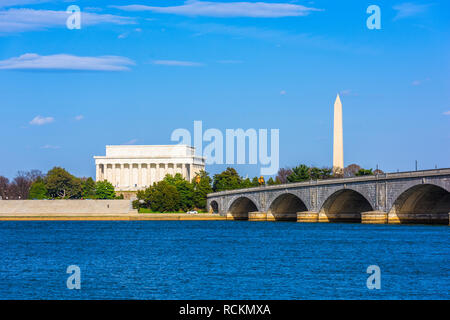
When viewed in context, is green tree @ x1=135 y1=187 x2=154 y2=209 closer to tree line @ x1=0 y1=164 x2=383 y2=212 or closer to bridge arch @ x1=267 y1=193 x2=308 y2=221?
tree line @ x1=0 y1=164 x2=383 y2=212

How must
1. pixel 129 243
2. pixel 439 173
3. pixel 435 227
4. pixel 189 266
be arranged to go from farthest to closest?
pixel 435 227 < pixel 439 173 < pixel 129 243 < pixel 189 266

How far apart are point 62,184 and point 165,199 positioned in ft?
122

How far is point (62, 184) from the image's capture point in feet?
609

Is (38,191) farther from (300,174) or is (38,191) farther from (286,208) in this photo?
(286,208)

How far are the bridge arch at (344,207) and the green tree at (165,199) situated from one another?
53.2 metres

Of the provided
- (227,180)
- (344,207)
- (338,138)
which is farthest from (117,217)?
(344,207)

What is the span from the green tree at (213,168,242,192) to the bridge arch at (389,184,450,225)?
7980 cm

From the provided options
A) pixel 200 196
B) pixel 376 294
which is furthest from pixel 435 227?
pixel 200 196

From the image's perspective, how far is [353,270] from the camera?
4944 cm

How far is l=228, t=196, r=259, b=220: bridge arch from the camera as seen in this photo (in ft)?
479

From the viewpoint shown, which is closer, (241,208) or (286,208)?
(286,208)

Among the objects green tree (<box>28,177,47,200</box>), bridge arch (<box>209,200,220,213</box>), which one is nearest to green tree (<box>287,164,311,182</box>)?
bridge arch (<box>209,200,220,213</box>)
